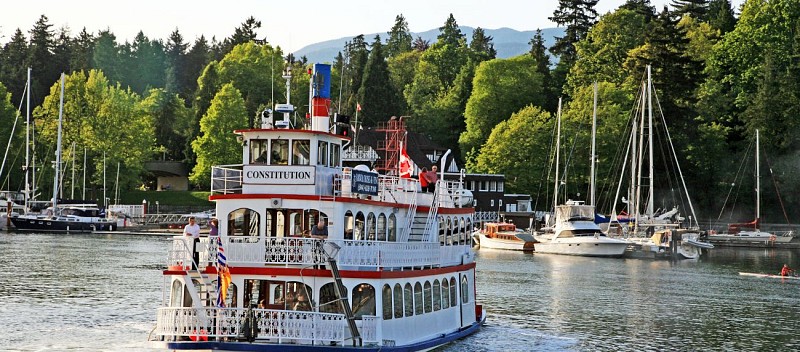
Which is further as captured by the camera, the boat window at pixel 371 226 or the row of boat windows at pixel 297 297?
the boat window at pixel 371 226

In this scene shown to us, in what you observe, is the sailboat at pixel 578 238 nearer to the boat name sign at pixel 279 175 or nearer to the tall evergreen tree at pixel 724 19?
the tall evergreen tree at pixel 724 19

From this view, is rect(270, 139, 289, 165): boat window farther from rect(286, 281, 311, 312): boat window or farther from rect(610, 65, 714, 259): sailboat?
rect(610, 65, 714, 259): sailboat

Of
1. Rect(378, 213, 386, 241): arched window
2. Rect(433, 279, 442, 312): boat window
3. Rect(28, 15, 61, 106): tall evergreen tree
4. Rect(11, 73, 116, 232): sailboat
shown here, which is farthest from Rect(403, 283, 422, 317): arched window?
Rect(28, 15, 61, 106): tall evergreen tree

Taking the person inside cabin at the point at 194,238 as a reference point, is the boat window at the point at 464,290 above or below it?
below

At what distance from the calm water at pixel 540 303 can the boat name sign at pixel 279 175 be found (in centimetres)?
418

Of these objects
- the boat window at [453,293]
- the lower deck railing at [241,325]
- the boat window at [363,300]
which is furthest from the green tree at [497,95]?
the lower deck railing at [241,325]

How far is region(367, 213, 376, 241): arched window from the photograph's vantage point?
3592 cm

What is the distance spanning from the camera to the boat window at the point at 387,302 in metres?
34.5

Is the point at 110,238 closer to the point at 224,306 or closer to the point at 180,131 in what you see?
the point at 180,131

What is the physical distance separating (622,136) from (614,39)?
23.5m

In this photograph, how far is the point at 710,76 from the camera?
451 ft

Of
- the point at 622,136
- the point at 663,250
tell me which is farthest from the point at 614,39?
the point at 663,250

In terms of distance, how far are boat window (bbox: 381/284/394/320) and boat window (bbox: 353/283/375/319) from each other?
674 mm

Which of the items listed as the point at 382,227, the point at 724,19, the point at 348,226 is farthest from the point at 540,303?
the point at 724,19
